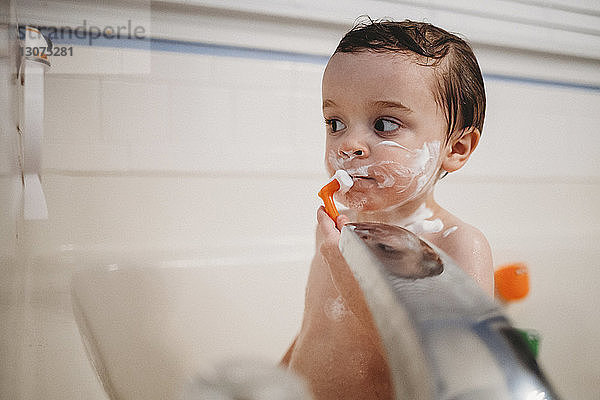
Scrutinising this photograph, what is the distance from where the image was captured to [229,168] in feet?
3.49

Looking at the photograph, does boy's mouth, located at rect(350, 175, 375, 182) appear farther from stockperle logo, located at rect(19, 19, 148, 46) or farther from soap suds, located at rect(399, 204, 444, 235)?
stockperle logo, located at rect(19, 19, 148, 46)

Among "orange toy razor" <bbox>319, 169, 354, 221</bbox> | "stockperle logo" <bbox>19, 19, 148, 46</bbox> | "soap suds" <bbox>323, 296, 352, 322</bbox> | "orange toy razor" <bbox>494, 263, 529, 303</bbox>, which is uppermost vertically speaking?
"stockperle logo" <bbox>19, 19, 148, 46</bbox>

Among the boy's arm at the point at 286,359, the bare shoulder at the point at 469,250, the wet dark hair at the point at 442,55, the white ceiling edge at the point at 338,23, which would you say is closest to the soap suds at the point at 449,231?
the bare shoulder at the point at 469,250

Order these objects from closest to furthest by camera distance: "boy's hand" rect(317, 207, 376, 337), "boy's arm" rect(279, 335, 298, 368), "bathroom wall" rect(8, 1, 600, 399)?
"boy's hand" rect(317, 207, 376, 337) < "boy's arm" rect(279, 335, 298, 368) < "bathroom wall" rect(8, 1, 600, 399)

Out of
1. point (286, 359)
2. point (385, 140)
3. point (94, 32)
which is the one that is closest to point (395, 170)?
point (385, 140)

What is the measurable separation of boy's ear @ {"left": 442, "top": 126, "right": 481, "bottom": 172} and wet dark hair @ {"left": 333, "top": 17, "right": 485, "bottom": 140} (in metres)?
0.01

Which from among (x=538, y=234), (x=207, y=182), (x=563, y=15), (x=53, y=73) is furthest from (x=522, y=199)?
(x=53, y=73)

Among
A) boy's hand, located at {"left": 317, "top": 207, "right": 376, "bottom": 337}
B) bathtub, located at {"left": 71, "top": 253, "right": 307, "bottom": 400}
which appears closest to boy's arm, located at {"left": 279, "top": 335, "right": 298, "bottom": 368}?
bathtub, located at {"left": 71, "top": 253, "right": 307, "bottom": 400}

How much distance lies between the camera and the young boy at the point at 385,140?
67cm

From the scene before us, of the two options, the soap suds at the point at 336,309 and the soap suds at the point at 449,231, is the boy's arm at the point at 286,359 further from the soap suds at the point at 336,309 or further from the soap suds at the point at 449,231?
the soap suds at the point at 449,231

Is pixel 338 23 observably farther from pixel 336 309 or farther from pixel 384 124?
pixel 336 309

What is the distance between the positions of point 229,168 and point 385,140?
45 cm

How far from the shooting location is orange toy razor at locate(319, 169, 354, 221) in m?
0.67

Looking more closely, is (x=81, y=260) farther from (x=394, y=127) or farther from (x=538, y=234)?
(x=538, y=234)
